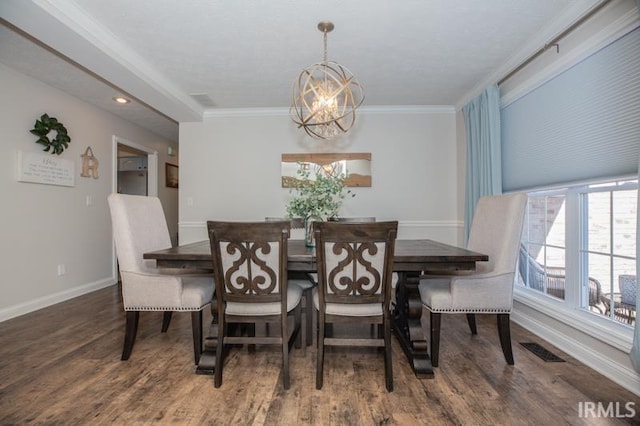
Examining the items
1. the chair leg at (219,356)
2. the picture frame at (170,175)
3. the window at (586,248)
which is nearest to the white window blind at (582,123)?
the window at (586,248)

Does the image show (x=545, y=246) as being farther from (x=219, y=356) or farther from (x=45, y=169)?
(x=45, y=169)

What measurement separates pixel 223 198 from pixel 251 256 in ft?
8.95

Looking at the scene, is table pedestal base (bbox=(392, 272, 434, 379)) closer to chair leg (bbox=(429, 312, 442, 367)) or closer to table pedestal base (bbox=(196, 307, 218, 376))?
chair leg (bbox=(429, 312, 442, 367))

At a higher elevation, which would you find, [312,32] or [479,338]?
[312,32]

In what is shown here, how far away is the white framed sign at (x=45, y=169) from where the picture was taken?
2959mm

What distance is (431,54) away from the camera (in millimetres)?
2656

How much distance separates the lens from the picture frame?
5.35m

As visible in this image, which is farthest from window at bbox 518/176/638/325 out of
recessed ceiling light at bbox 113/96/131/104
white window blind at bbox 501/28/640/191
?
recessed ceiling light at bbox 113/96/131/104

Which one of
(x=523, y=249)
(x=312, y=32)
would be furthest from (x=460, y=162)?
(x=312, y=32)

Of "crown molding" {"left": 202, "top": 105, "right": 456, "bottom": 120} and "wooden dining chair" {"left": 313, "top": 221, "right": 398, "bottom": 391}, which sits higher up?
"crown molding" {"left": 202, "top": 105, "right": 456, "bottom": 120}

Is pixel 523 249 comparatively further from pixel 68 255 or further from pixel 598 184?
pixel 68 255

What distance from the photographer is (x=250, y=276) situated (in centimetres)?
168

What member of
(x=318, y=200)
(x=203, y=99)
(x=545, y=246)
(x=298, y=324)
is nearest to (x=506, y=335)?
(x=545, y=246)

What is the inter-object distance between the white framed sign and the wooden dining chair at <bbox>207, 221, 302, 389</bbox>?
2.66 m
